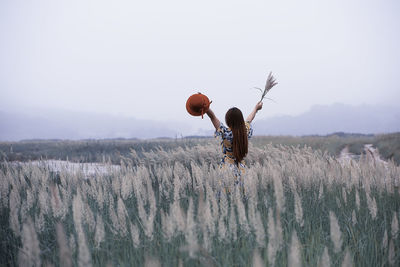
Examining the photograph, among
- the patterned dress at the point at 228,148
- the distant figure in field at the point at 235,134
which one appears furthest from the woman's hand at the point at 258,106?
the patterned dress at the point at 228,148

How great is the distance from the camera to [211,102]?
15.3ft

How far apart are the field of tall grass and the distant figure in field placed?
49 cm

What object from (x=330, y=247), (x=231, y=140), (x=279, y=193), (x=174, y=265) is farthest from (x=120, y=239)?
(x=231, y=140)

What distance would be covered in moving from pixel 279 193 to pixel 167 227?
903 mm

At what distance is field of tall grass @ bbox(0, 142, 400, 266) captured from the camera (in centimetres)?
197

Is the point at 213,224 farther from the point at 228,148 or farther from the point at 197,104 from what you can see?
the point at 228,148

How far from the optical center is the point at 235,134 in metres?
4.45

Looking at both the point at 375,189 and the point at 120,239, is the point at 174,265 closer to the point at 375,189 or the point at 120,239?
the point at 120,239

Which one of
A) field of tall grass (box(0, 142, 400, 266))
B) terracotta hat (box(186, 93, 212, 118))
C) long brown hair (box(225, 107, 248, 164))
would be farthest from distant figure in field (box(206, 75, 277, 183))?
field of tall grass (box(0, 142, 400, 266))

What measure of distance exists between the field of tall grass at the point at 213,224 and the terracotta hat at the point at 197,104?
963 millimetres

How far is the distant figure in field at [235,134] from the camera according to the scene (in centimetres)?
444

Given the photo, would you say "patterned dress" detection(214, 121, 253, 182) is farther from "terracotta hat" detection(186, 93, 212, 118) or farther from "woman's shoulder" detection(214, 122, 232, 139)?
"terracotta hat" detection(186, 93, 212, 118)

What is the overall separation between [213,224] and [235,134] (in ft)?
7.64

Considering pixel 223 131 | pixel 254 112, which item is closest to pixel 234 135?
pixel 223 131
